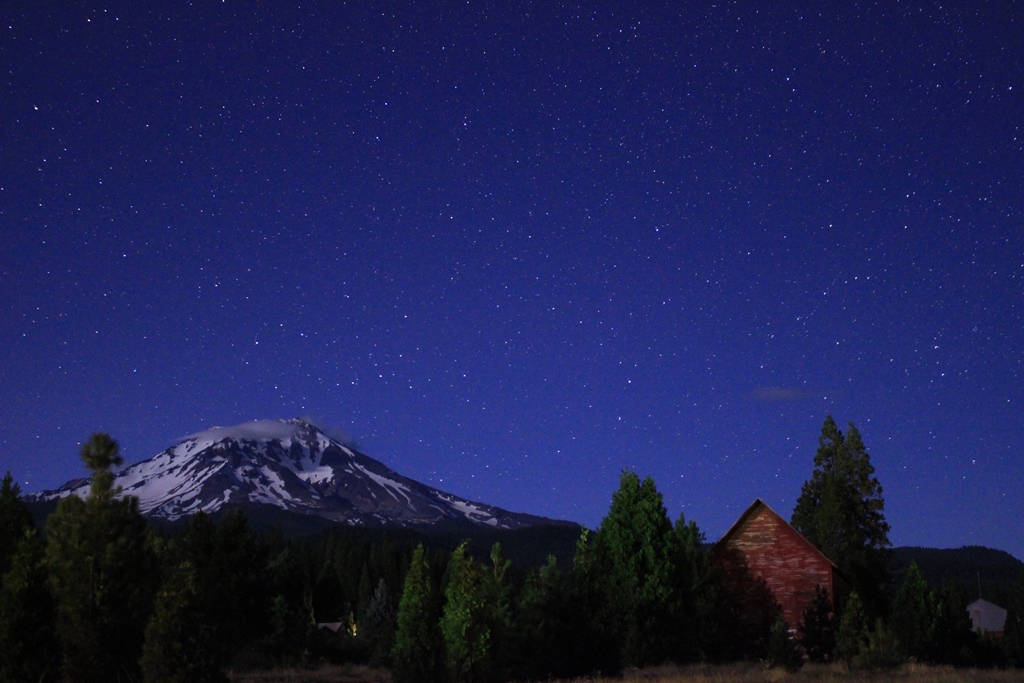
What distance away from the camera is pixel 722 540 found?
37.6 metres

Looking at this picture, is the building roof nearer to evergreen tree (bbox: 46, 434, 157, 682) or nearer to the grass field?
the grass field

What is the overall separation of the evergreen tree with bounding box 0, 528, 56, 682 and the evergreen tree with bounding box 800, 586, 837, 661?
2446 cm

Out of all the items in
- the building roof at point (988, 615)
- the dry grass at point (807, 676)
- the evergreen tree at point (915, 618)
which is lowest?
the dry grass at point (807, 676)

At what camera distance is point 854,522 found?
42.7 m

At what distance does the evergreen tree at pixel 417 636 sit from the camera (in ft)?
86.9

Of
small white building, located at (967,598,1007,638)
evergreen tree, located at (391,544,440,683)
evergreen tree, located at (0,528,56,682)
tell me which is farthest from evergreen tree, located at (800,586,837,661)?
small white building, located at (967,598,1007,638)

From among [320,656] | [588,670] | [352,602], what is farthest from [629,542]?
[352,602]

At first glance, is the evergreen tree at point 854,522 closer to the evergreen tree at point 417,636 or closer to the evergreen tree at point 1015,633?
the evergreen tree at point 1015,633

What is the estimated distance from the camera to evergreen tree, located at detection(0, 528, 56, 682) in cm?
1988

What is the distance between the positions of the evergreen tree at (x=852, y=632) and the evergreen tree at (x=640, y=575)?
5.04 metres

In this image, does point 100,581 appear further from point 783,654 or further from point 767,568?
point 767,568

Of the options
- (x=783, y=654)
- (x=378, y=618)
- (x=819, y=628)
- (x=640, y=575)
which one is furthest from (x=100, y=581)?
(x=378, y=618)

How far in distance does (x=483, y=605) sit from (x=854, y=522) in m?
22.9

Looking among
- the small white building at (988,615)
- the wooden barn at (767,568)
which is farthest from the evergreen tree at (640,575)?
the small white building at (988,615)
